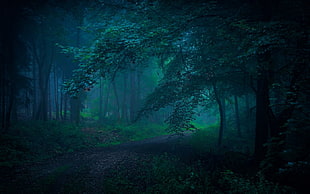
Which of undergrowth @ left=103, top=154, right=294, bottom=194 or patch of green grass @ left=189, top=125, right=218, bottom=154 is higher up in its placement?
undergrowth @ left=103, top=154, right=294, bottom=194

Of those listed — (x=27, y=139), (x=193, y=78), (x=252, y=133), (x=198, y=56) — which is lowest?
(x=252, y=133)

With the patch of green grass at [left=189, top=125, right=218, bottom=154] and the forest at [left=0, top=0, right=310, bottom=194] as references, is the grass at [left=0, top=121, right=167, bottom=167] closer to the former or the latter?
the forest at [left=0, top=0, right=310, bottom=194]

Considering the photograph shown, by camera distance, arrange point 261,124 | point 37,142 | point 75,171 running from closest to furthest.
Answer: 1. point 75,171
2. point 261,124
3. point 37,142

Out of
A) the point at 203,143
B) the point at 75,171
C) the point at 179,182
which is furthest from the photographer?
the point at 203,143

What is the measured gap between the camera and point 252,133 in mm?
15352

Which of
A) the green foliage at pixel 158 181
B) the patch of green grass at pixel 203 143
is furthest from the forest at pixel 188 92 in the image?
the patch of green grass at pixel 203 143

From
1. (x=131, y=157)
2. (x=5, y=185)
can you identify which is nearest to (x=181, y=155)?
(x=131, y=157)

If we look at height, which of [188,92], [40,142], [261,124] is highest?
[188,92]

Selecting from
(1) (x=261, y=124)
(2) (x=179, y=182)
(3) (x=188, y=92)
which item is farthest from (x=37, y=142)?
(1) (x=261, y=124)

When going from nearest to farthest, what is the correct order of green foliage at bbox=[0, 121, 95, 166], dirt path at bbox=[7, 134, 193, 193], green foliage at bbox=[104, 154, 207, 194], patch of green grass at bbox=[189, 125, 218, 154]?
green foliage at bbox=[104, 154, 207, 194] < dirt path at bbox=[7, 134, 193, 193] < green foliage at bbox=[0, 121, 95, 166] < patch of green grass at bbox=[189, 125, 218, 154]

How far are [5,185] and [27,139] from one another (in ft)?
19.5

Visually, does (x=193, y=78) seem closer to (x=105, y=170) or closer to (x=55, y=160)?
(x=105, y=170)

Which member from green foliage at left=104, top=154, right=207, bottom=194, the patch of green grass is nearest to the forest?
green foliage at left=104, top=154, right=207, bottom=194

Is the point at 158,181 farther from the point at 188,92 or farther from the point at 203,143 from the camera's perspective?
the point at 203,143
